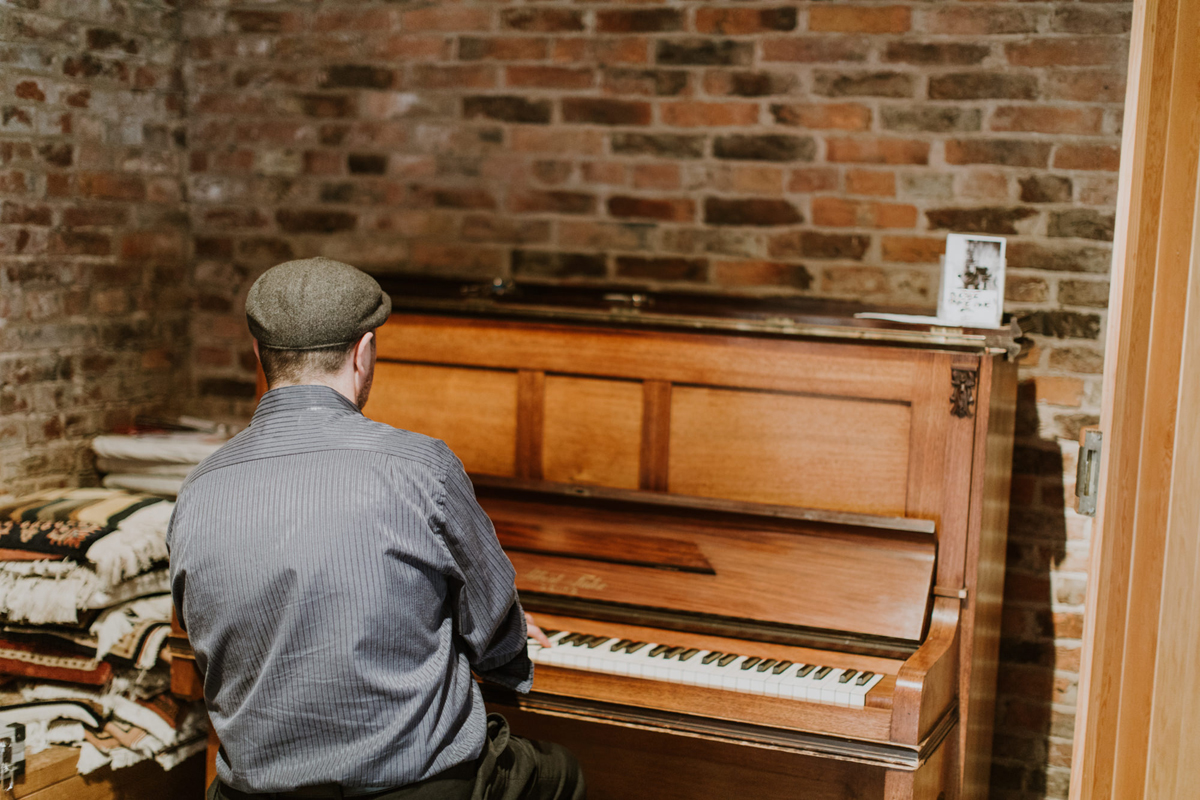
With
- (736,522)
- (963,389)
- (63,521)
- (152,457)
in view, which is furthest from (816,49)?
(63,521)

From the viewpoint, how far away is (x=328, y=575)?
63.1 inches

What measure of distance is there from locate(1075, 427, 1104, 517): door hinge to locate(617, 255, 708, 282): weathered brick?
1.56m

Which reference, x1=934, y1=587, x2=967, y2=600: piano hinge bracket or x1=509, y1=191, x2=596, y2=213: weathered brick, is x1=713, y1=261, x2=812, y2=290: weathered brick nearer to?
x1=509, y1=191, x2=596, y2=213: weathered brick

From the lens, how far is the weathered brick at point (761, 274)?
304 centimetres

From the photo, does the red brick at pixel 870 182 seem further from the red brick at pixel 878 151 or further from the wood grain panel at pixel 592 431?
the wood grain panel at pixel 592 431

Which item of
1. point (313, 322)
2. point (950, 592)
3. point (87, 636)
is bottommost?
point (87, 636)

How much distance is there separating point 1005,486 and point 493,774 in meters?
1.47

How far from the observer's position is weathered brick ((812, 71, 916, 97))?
2.89 meters

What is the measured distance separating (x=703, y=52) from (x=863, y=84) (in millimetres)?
457

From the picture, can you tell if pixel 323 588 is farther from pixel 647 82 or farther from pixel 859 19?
pixel 859 19

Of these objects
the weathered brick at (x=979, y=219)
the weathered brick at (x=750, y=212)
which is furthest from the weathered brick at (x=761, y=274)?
the weathered brick at (x=979, y=219)

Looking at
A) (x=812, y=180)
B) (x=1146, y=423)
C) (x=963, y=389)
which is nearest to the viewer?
(x=1146, y=423)

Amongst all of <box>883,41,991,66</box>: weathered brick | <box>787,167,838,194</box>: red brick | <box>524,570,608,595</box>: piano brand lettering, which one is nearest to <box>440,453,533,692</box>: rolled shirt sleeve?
<box>524,570,608,595</box>: piano brand lettering

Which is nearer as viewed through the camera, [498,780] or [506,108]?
[498,780]
